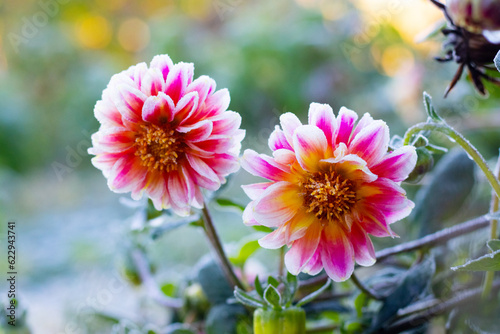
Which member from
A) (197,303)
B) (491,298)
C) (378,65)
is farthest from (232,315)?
(378,65)

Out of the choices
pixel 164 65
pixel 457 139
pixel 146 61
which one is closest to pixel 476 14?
pixel 457 139

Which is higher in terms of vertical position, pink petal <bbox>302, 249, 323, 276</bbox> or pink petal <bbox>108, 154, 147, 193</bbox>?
pink petal <bbox>108, 154, 147, 193</bbox>

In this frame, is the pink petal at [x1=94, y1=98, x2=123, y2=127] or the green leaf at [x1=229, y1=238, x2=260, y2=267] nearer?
the pink petal at [x1=94, y1=98, x2=123, y2=127]

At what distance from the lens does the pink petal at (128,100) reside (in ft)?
0.90

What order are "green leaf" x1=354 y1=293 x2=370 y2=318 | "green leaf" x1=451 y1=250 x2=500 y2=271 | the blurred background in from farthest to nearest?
the blurred background < "green leaf" x1=354 y1=293 x2=370 y2=318 < "green leaf" x1=451 y1=250 x2=500 y2=271

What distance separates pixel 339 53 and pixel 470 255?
2.57ft

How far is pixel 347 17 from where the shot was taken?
46.8 inches

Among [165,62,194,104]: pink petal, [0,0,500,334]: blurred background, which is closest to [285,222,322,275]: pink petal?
[165,62,194,104]: pink petal

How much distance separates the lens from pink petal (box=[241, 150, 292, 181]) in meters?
0.27

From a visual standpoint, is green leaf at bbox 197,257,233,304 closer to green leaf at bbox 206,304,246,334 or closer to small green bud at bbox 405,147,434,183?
green leaf at bbox 206,304,246,334

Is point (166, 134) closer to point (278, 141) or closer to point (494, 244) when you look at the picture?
point (278, 141)

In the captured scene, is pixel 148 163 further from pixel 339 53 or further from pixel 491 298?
pixel 339 53

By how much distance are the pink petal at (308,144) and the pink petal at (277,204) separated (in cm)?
2

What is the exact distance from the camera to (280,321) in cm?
29
